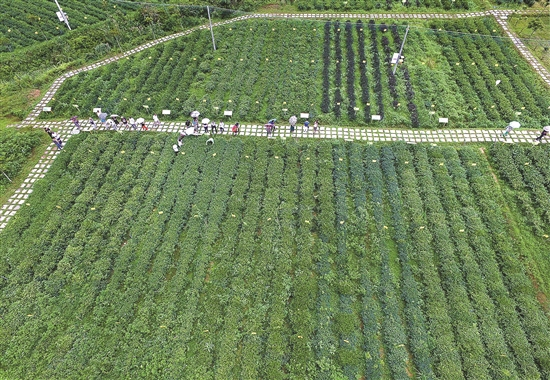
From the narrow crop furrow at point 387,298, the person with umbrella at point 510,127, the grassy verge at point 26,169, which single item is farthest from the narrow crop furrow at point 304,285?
the grassy verge at point 26,169

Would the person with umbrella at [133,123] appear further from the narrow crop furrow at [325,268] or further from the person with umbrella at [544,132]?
the person with umbrella at [544,132]

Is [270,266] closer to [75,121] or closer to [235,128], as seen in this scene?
[235,128]

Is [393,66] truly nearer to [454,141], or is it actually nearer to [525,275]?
[454,141]

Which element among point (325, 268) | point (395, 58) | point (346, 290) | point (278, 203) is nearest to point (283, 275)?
point (325, 268)

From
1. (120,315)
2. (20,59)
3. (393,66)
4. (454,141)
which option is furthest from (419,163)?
(20,59)

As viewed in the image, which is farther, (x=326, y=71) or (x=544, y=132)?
(x=326, y=71)

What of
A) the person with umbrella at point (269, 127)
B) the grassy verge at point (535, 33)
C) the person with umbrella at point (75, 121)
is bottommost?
the person with umbrella at point (269, 127)
